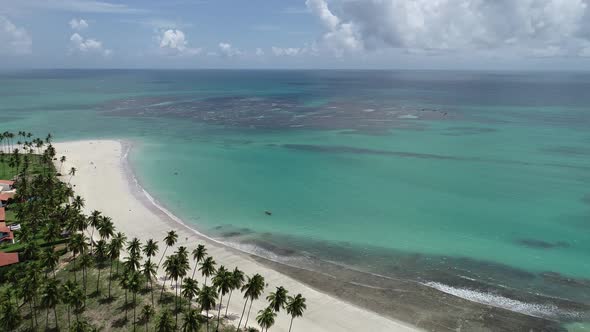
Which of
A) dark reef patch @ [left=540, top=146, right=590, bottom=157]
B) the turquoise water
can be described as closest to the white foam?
the turquoise water

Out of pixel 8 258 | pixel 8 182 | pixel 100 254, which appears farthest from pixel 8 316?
pixel 8 182

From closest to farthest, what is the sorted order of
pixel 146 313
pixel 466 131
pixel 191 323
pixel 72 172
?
pixel 191 323, pixel 146 313, pixel 72 172, pixel 466 131

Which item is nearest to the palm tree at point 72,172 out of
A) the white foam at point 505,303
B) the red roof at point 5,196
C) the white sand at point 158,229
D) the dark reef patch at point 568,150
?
the white sand at point 158,229

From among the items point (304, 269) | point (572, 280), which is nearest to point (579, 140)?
point (572, 280)

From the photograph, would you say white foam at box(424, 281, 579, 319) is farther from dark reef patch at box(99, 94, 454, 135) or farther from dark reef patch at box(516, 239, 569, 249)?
dark reef patch at box(99, 94, 454, 135)

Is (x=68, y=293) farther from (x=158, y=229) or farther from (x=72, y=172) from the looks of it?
(x=72, y=172)

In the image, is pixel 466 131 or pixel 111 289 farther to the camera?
pixel 466 131

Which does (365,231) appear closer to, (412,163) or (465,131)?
(412,163)

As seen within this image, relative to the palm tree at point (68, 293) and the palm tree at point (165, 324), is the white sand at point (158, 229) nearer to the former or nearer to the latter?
the palm tree at point (165, 324)
